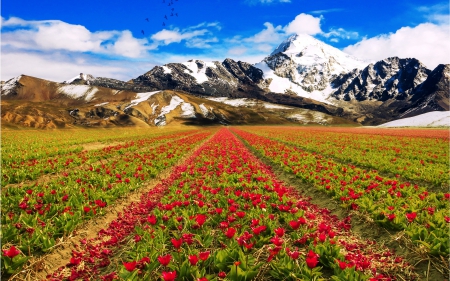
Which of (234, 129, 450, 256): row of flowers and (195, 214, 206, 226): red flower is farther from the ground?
(195, 214, 206, 226): red flower

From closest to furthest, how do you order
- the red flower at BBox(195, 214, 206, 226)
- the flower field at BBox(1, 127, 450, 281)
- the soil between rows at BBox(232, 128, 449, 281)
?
the flower field at BBox(1, 127, 450, 281), the soil between rows at BBox(232, 128, 449, 281), the red flower at BBox(195, 214, 206, 226)

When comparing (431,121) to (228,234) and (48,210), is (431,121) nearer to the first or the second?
(228,234)

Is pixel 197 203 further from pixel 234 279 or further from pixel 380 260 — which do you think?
pixel 380 260

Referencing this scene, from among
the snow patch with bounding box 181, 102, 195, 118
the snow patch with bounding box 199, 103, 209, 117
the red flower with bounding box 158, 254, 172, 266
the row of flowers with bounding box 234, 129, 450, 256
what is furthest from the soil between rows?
the snow patch with bounding box 199, 103, 209, 117

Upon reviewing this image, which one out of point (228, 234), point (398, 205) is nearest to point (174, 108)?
point (398, 205)

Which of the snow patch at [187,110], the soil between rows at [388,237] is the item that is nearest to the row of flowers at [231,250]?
the soil between rows at [388,237]

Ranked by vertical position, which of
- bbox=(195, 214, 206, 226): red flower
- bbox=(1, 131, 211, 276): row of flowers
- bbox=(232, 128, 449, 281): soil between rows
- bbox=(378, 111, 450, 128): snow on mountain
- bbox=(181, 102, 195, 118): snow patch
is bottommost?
bbox=(232, 128, 449, 281): soil between rows

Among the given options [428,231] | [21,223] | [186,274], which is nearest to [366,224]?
[428,231]

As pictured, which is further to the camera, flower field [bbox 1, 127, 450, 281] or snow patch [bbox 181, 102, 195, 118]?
snow patch [bbox 181, 102, 195, 118]

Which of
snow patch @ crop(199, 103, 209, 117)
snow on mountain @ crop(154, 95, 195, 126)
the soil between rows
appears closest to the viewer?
the soil between rows

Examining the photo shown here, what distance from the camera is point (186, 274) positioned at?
14.0 feet

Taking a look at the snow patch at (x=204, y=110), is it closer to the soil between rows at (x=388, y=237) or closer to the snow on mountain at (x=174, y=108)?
the snow on mountain at (x=174, y=108)

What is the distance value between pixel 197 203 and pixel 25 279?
4.29 m

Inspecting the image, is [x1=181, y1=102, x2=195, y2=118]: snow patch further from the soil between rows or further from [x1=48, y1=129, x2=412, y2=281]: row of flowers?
[x1=48, y1=129, x2=412, y2=281]: row of flowers
